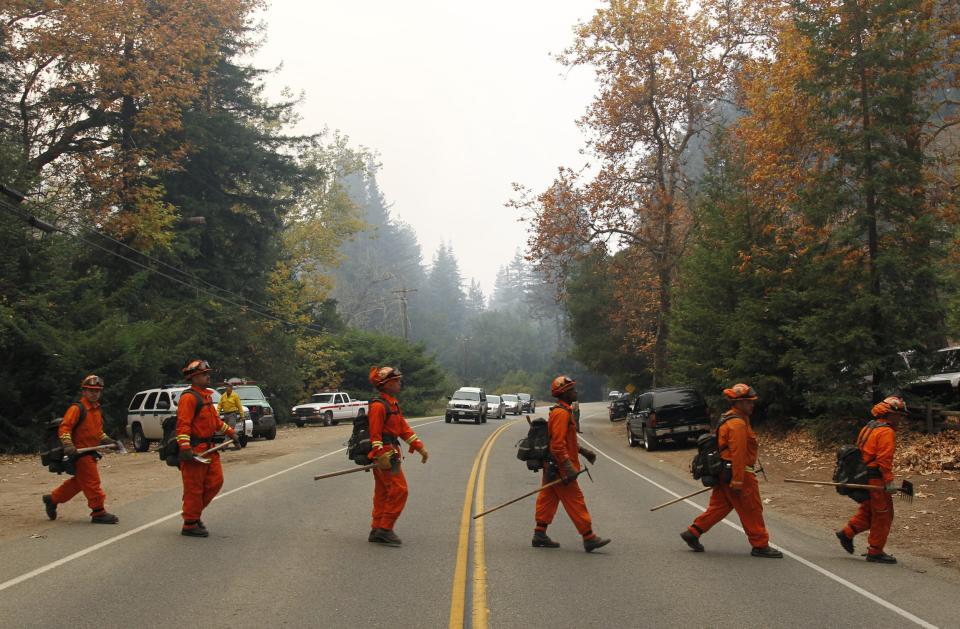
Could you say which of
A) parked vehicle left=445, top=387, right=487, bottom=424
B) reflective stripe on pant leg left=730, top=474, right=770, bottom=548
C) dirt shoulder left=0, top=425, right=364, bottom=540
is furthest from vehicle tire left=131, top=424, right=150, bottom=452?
reflective stripe on pant leg left=730, top=474, right=770, bottom=548

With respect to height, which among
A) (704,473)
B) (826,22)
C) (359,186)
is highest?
(359,186)

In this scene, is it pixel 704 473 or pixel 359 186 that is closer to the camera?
pixel 704 473

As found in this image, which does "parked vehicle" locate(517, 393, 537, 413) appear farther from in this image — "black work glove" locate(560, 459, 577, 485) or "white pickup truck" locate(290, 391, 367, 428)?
"black work glove" locate(560, 459, 577, 485)

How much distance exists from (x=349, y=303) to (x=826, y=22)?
305ft

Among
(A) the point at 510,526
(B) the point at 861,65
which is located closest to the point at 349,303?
(B) the point at 861,65

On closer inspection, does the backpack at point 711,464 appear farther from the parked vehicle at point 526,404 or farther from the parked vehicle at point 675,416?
the parked vehicle at point 526,404

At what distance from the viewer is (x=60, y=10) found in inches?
1123

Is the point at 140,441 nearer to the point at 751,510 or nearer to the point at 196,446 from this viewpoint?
the point at 196,446

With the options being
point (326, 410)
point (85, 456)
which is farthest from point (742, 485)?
point (326, 410)

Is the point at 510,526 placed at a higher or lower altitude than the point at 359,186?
lower

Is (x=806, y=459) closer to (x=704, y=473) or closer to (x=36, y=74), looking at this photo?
(x=704, y=473)

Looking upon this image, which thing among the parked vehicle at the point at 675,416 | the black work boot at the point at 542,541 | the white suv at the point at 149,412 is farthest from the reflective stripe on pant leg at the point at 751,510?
the white suv at the point at 149,412

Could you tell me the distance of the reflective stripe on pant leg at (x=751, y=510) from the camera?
866 centimetres

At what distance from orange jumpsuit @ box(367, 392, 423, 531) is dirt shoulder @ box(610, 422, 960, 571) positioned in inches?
217
